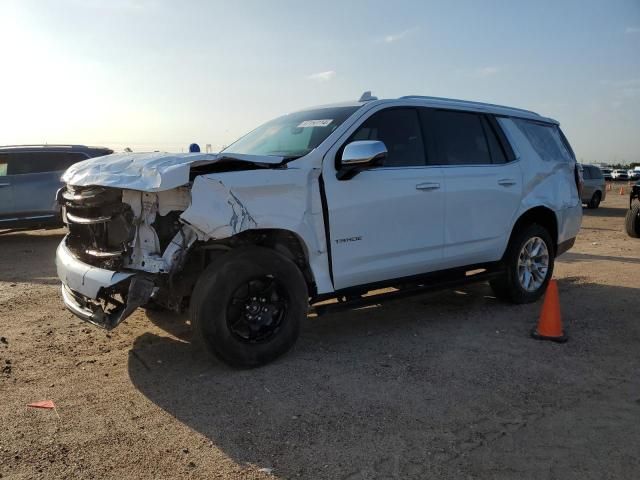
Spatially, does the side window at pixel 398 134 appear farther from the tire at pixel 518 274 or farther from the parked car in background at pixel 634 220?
the parked car in background at pixel 634 220

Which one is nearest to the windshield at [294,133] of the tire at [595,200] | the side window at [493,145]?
the side window at [493,145]

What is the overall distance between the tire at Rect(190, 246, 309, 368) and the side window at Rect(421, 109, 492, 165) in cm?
202

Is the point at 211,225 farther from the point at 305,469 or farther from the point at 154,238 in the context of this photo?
the point at 305,469

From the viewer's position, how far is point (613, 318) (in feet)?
19.4

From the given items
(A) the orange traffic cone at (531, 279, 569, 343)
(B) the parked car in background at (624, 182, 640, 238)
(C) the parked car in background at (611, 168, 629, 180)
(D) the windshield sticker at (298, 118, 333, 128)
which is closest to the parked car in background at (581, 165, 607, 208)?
(B) the parked car in background at (624, 182, 640, 238)

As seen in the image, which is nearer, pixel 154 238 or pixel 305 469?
pixel 305 469

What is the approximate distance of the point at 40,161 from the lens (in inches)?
450

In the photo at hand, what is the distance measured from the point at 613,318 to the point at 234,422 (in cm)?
428

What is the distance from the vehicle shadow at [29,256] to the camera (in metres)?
7.84

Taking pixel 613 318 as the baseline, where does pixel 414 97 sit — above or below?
above

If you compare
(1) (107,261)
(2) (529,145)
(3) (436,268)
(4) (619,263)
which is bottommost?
(4) (619,263)

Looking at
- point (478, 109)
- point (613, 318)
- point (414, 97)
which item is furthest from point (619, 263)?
point (414, 97)

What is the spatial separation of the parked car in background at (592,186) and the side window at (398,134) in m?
19.1

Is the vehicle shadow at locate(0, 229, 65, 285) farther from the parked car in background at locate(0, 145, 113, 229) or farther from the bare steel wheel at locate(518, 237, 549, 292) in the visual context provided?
the bare steel wheel at locate(518, 237, 549, 292)
